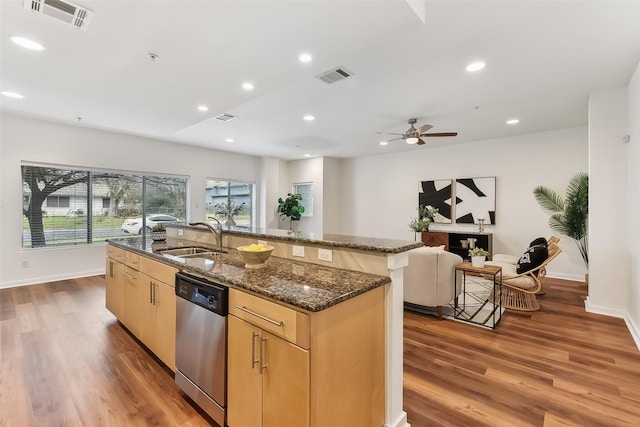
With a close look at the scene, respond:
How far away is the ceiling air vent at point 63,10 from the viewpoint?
194cm

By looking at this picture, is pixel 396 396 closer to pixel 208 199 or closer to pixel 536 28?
pixel 536 28

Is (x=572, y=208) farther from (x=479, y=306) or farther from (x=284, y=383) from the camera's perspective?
(x=284, y=383)

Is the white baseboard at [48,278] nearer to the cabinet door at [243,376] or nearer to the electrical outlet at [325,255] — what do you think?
the cabinet door at [243,376]

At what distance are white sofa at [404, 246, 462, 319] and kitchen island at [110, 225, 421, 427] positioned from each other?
1734 millimetres

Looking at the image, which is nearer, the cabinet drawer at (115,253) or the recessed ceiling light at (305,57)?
the recessed ceiling light at (305,57)

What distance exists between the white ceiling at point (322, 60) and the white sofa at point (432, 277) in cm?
200

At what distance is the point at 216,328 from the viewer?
1.68 meters

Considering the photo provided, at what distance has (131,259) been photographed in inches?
108

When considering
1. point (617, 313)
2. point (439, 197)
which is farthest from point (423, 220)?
point (617, 313)

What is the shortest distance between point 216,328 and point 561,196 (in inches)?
245

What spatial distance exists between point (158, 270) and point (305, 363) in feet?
5.30

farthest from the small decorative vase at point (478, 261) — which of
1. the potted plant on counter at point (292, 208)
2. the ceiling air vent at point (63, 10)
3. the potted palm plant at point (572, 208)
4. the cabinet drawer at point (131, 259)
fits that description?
the potted plant on counter at point (292, 208)

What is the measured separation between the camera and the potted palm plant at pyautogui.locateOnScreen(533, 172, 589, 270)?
485 cm

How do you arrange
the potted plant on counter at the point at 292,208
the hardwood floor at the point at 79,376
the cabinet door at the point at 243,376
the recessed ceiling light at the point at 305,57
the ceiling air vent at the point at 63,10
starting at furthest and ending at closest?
the potted plant on counter at the point at 292,208, the recessed ceiling light at the point at 305,57, the ceiling air vent at the point at 63,10, the hardwood floor at the point at 79,376, the cabinet door at the point at 243,376
